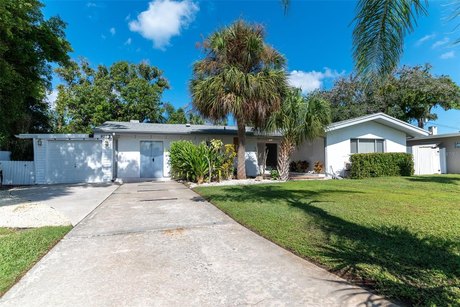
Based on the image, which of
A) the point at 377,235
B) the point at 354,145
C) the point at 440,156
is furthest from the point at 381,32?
the point at 440,156

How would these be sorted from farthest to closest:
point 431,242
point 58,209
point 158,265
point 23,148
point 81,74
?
point 81,74
point 23,148
point 58,209
point 431,242
point 158,265

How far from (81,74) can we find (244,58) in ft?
65.7

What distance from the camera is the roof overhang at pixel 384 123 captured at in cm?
1505

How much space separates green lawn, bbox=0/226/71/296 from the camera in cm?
314

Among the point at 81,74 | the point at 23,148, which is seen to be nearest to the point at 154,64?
the point at 81,74

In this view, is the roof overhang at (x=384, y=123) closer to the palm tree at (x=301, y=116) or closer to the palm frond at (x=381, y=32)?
the palm tree at (x=301, y=116)

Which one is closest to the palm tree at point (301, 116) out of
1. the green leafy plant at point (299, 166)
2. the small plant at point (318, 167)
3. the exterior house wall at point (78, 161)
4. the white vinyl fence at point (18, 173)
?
the small plant at point (318, 167)

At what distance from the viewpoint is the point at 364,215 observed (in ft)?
19.2

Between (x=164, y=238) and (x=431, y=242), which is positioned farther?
(x=164, y=238)

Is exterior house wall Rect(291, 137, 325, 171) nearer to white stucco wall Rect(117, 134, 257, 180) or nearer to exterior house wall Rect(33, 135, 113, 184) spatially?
white stucco wall Rect(117, 134, 257, 180)

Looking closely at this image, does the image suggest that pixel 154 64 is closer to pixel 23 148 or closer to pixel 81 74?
pixel 81 74

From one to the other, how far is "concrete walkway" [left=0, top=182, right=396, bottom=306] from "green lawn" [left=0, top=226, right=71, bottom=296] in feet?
0.46

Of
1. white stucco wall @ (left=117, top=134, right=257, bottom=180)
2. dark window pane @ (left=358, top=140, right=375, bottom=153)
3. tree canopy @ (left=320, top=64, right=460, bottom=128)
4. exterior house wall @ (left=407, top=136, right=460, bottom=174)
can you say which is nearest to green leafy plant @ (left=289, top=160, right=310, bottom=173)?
dark window pane @ (left=358, top=140, right=375, bottom=153)

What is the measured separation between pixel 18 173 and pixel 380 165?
60.0 feet
